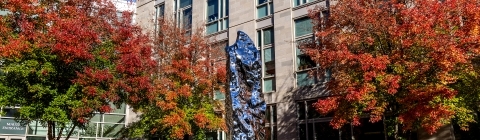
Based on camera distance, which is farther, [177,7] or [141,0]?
[141,0]

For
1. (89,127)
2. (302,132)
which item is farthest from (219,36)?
(89,127)

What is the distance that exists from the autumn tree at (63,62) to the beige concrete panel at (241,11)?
9235mm

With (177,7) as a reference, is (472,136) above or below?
below

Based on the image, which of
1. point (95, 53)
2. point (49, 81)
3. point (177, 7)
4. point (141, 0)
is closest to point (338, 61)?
point (95, 53)

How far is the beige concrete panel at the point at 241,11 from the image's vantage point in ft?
84.4

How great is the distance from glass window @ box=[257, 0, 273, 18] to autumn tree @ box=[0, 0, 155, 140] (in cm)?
935

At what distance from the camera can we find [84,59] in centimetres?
1652

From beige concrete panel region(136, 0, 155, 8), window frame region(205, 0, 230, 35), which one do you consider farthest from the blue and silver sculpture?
beige concrete panel region(136, 0, 155, 8)

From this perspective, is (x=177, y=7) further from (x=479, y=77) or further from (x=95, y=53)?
(x=479, y=77)

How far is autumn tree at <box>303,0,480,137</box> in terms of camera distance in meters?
13.7

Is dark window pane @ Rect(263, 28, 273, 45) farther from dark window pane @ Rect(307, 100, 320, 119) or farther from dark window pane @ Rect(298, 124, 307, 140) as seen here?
dark window pane @ Rect(298, 124, 307, 140)

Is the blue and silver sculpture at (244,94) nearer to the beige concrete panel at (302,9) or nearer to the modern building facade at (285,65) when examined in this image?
the modern building facade at (285,65)

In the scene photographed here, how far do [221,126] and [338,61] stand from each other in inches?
292

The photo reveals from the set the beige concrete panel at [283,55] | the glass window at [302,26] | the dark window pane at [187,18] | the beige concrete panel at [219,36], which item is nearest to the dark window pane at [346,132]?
the beige concrete panel at [283,55]
